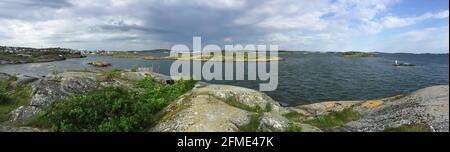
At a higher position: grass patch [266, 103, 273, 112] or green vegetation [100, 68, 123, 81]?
green vegetation [100, 68, 123, 81]

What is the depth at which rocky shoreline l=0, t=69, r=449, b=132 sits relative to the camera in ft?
47.0

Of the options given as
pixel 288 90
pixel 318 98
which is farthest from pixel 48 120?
pixel 288 90

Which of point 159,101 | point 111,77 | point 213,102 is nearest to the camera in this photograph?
point 213,102

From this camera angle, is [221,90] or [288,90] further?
[288,90]

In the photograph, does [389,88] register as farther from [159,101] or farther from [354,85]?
[159,101]

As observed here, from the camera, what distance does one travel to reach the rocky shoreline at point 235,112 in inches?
564

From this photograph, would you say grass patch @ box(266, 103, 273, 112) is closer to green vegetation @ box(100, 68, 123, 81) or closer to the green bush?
green vegetation @ box(100, 68, 123, 81)

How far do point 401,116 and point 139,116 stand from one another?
16918mm

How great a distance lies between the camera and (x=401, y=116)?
2038cm

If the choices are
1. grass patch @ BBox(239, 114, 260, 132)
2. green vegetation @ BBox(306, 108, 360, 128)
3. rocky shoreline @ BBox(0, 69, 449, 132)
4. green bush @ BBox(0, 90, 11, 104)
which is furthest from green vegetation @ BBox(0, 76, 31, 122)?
green vegetation @ BBox(306, 108, 360, 128)

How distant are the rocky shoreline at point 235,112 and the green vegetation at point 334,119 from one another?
0.50ft

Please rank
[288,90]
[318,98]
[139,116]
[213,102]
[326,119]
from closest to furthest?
[139,116]
[213,102]
[326,119]
[318,98]
[288,90]

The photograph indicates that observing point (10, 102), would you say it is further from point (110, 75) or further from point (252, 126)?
point (252, 126)

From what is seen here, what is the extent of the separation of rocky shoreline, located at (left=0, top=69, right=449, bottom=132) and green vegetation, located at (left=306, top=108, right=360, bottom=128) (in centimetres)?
15
